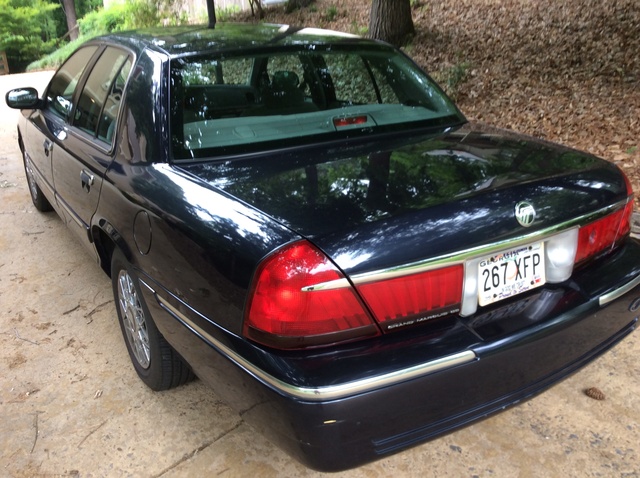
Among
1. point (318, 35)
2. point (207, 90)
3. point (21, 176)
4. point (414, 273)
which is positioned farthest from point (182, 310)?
point (21, 176)

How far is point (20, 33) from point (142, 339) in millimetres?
31099

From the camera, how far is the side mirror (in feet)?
12.8

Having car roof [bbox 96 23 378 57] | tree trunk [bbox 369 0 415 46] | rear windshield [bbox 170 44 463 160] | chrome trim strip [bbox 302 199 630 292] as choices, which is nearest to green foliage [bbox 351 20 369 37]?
tree trunk [bbox 369 0 415 46]

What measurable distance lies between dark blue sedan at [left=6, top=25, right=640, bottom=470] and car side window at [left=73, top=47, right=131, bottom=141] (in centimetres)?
3

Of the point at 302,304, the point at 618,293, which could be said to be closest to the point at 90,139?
the point at 302,304

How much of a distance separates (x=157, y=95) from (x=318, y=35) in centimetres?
105

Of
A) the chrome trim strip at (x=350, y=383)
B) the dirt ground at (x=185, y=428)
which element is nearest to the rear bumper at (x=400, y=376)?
the chrome trim strip at (x=350, y=383)

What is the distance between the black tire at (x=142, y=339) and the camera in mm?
2627

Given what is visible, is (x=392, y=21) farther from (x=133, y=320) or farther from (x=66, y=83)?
(x=133, y=320)

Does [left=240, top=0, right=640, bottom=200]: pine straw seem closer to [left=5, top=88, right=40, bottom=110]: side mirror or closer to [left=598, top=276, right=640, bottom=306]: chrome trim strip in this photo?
[left=598, top=276, right=640, bottom=306]: chrome trim strip

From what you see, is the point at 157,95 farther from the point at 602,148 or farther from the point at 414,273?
the point at 602,148

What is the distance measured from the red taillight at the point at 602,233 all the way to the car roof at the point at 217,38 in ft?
5.20

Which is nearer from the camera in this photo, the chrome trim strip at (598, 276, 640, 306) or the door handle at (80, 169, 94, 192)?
the chrome trim strip at (598, 276, 640, 306)

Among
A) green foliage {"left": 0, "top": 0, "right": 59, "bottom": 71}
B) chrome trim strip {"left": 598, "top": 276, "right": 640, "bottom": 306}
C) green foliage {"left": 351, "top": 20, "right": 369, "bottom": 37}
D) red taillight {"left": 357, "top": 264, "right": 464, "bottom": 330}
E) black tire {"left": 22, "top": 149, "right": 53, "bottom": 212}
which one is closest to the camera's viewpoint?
red taillight {"left": 357, "top": 264, "right": 464, "bottom": 330}
